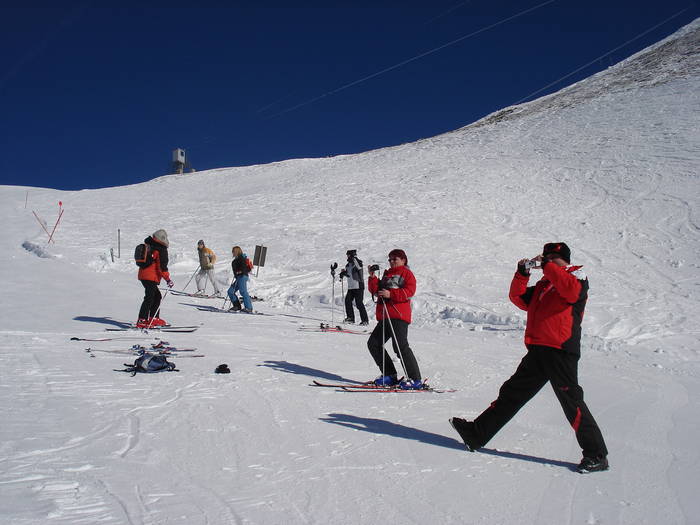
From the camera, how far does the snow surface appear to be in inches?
132

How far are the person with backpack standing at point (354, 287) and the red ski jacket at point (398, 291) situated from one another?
616 cm

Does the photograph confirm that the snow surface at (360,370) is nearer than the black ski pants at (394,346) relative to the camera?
Yes

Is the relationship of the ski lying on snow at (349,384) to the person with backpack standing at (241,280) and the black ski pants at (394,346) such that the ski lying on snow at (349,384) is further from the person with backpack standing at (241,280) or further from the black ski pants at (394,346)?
the person with backpack standing at (241,280)

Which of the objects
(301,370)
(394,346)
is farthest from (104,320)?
(394,346)

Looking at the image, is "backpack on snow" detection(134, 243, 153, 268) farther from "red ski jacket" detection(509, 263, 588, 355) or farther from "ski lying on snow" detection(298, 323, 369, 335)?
"red ski jacket" detection(509, 263, 588, 355)

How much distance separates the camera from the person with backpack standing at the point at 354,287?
12.6m

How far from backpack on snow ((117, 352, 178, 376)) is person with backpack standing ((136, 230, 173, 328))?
349 cm

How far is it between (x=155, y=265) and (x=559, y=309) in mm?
8162

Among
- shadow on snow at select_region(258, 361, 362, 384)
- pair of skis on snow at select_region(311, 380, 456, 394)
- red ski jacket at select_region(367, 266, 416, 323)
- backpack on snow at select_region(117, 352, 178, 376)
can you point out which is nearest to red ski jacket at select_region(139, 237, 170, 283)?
backpack on snow at select_region(117, 352, 178, 376)

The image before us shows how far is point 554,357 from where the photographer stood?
4.10 meters

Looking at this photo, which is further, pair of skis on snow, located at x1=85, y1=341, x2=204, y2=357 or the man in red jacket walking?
pair of skis on snow, located at x1=85, y1=341, x2=204, y2=357

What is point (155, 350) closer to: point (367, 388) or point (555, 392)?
point (367, 388)

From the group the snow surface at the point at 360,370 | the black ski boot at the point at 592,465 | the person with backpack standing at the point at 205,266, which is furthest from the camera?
the person with backpack standing at the point at 205,266

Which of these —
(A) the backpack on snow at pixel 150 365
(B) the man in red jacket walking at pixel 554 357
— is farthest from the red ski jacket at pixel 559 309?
(A) the backpack on snow at pixel 150 365
